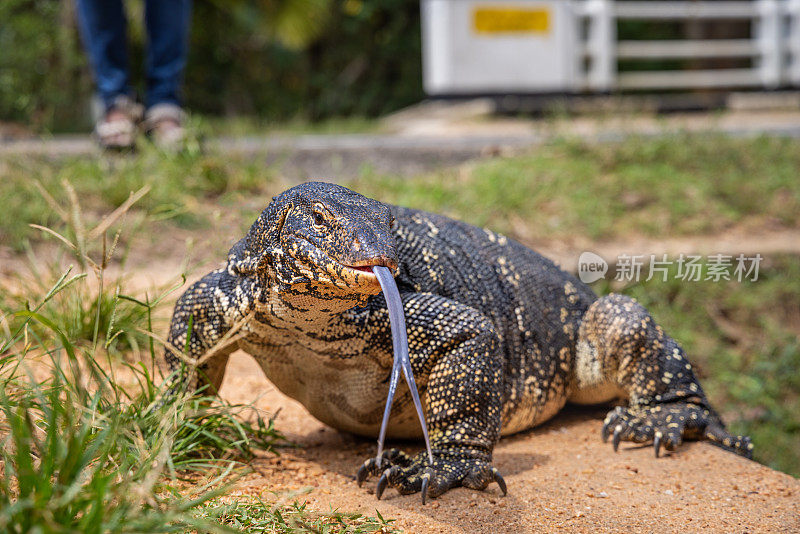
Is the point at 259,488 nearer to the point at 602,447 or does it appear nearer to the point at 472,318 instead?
the point at 472,318

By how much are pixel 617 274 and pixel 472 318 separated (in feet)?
11.8

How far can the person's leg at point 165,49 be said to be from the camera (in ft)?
22.5

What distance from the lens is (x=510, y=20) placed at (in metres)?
13.1

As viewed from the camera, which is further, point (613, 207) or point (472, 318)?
point (613, 207)

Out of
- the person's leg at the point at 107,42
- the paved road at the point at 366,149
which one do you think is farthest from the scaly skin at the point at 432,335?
the person's leg at the point at 107,42

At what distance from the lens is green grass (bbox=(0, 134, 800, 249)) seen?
609 cm

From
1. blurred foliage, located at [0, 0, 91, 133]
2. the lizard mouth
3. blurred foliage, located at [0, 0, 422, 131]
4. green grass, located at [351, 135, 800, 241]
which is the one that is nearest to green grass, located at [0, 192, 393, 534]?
the lizard mouth

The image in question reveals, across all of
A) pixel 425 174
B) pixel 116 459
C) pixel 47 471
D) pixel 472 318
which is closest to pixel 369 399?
pixel 472 318

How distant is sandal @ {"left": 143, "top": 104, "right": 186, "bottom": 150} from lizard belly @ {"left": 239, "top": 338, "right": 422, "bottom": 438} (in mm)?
4050

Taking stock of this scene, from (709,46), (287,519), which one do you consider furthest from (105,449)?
(709,46)

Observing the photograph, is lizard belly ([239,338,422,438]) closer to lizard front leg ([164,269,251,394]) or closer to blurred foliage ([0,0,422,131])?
lizard front leg ([164,269,251,394])

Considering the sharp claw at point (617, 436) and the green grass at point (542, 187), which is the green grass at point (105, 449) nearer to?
the sharp claw at point (617, 436)

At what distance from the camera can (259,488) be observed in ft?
8.89

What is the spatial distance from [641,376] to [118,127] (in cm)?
488
